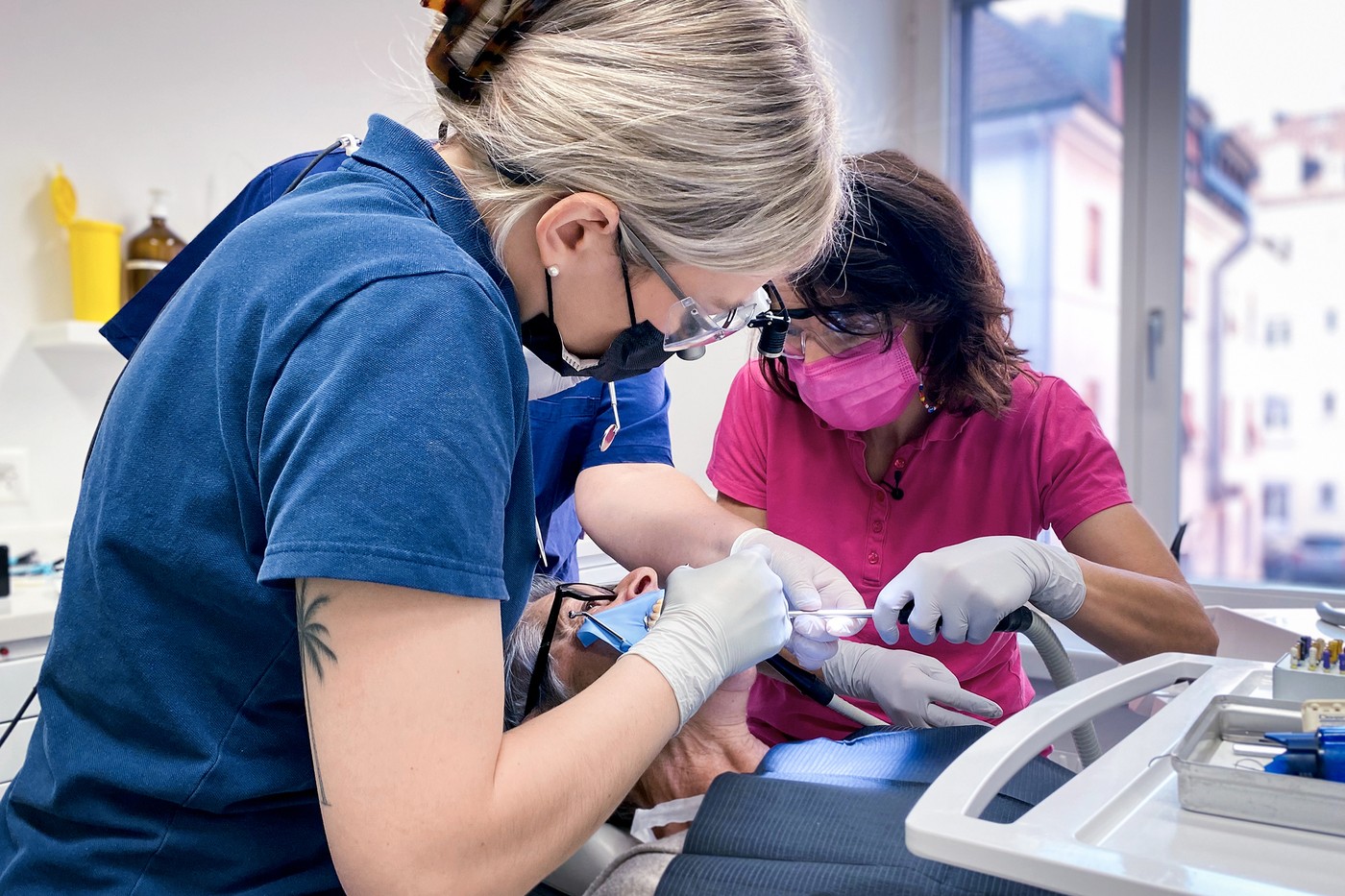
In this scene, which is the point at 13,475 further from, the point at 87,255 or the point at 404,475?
the point at 404,475

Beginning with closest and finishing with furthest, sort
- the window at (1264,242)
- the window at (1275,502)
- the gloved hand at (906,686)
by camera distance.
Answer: the gloved hand at (906,686) → the window at (1264,242) → the window at (1275,502)

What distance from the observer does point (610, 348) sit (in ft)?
3.50

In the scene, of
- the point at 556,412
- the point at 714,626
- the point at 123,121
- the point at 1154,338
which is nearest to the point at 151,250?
the point at 123,121

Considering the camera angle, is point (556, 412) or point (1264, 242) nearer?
point (556, 412)

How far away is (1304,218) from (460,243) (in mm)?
3572

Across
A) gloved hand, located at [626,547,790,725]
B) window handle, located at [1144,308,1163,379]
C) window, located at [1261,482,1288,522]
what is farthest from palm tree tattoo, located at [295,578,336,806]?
window, located at [1261,482,1288,522]

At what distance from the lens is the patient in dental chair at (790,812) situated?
86 cm

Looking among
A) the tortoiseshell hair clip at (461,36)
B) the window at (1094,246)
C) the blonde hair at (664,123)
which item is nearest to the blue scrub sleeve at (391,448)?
the blonde hair at (664,123)

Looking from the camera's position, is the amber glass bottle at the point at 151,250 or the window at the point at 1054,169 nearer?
the amber glass bottle at the point at 151,250

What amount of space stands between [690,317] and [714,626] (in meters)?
0.33

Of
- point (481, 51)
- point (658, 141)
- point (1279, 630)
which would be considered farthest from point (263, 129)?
point (1279, 630)

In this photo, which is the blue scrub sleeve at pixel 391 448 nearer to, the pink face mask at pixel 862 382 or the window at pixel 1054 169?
the pink face mask at pixel 862 382

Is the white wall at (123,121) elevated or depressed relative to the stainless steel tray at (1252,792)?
elevated

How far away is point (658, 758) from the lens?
139 centimetres
